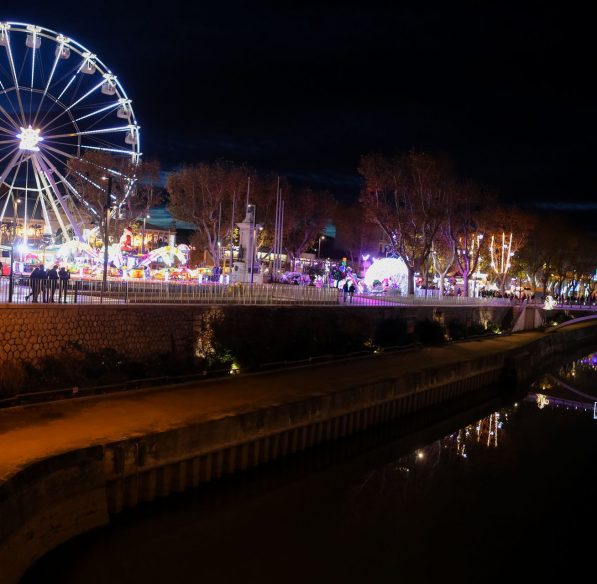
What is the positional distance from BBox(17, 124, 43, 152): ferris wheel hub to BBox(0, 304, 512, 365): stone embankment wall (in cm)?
1884

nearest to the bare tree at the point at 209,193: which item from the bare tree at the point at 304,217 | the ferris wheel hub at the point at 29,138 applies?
the bare tree at the point at 304,217

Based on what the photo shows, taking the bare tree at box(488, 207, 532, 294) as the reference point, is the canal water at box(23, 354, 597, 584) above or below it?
below

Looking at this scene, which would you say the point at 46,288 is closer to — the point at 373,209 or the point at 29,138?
the point at 29,138

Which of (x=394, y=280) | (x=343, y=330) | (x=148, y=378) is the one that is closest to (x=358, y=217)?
(x=394, y=280)

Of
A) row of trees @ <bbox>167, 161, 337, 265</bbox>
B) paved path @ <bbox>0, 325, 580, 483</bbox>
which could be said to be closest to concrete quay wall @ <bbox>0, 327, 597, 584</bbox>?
paved path @ <bbox>0, 325, 580, 483</bbox>

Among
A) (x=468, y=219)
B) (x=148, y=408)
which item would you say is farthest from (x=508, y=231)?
(x=148, y=408)

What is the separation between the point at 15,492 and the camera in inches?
455

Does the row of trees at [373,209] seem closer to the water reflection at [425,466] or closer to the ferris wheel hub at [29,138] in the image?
the ferris wheel hub at [29,138]

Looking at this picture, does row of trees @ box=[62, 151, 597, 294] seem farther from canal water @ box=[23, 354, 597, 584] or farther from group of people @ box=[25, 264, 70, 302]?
canal water @ box=[23, 354, 597, 584]

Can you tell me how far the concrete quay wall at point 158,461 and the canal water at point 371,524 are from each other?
0.43 meters

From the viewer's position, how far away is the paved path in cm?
1405

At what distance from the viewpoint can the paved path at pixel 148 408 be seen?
1405cm

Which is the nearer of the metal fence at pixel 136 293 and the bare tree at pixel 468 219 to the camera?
the metal fence at pixel 136 293

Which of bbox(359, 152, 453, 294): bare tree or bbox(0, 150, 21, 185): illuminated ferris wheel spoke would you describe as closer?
bbox(0, 150, 21, 185): illuminated ferris wheel spoke
